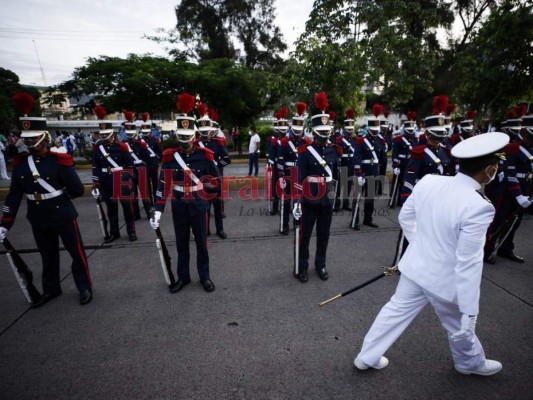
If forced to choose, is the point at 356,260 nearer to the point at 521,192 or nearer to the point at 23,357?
the point at 521,192

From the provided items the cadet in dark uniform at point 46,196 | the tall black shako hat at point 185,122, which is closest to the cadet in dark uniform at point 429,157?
the tall black shako hat at point 185,122

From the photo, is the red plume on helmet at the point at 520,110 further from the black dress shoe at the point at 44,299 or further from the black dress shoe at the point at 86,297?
the black dress shoe at the point at 44,299

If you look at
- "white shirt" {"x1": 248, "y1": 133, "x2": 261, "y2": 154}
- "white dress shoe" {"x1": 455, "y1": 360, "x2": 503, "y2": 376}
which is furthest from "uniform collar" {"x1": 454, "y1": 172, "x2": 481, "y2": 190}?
"white shirt" {"x1": 248, "y1": 133, "x2": 261, "y2": 154}

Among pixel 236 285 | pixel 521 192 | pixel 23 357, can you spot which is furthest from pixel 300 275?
pixel 521 192

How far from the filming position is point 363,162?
7.34 m

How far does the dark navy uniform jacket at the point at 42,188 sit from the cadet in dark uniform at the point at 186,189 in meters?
1.10

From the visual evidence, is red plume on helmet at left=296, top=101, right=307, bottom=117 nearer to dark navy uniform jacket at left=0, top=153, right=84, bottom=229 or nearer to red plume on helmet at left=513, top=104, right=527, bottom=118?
dark navy uniform jacket at left=0, top=153, right=84, bottom=229

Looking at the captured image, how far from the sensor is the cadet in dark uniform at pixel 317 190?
14.5ft

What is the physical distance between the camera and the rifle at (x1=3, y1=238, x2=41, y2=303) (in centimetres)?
378

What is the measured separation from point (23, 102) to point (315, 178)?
3.97 metres

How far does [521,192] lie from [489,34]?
6.92 metres

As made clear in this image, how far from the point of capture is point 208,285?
4242mm

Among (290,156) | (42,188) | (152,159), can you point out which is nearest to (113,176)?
(152,159)

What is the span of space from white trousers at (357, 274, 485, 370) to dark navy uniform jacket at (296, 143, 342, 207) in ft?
6.76
